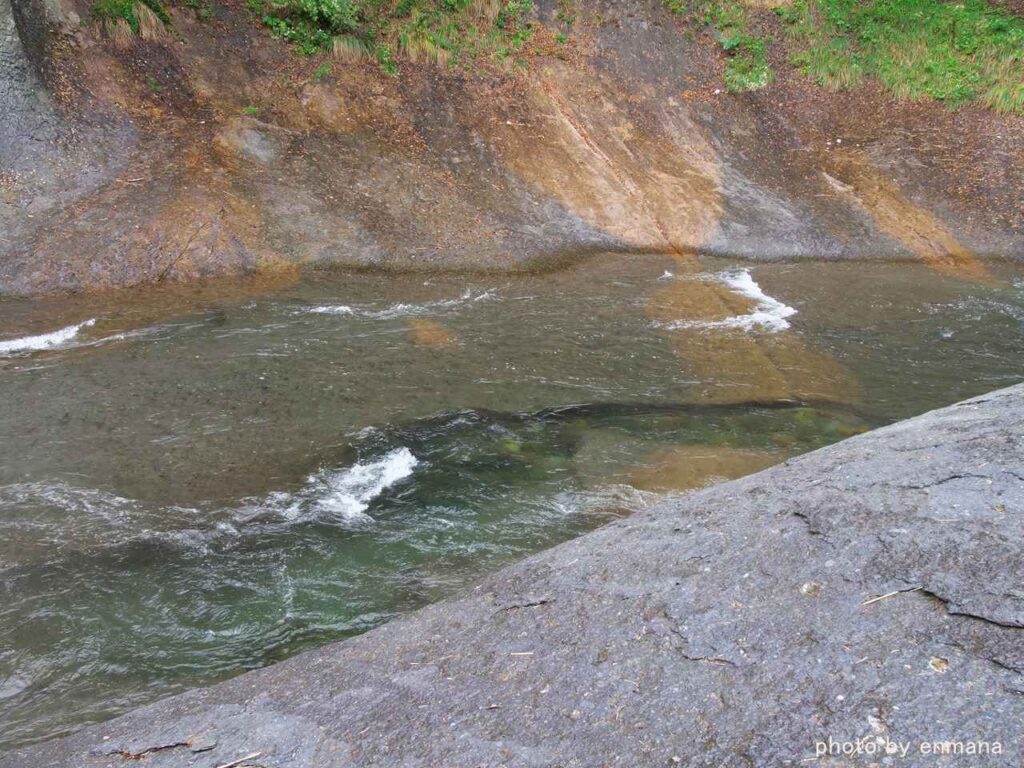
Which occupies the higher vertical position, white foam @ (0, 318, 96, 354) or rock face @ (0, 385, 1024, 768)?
white foam @ (0, 318, 96, 354)

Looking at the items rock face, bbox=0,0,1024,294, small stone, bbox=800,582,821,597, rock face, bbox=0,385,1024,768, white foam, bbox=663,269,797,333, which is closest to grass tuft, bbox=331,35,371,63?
rock face, bbox=0,0,1024,294

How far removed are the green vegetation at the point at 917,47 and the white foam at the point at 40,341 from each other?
1380 cm

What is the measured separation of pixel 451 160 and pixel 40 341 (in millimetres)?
6741

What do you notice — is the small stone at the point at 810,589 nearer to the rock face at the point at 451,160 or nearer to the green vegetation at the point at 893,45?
the rock face at the point at 451,160

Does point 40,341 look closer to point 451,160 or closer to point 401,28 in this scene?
point 451,160

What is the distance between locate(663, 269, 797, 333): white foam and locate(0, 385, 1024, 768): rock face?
529 centimetres

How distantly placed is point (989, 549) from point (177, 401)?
21.4 ft

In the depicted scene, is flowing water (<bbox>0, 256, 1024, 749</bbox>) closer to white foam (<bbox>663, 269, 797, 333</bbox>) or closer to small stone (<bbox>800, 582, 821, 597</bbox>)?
white foam (<bbox>663, 269, 797, 333</bbox>)

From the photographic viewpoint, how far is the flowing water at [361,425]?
471cm

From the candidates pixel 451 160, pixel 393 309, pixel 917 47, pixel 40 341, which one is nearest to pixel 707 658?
pixel 393 309

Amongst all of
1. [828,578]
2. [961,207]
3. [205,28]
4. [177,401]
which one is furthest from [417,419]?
[961,207]

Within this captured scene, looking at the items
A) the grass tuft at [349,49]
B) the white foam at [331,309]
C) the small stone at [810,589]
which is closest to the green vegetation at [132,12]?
the grass tuft at [349,49]

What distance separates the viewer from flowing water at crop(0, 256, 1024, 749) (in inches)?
186

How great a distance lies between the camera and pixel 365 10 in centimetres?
1390
